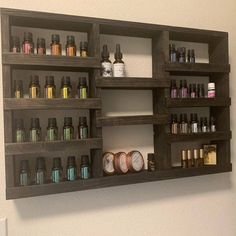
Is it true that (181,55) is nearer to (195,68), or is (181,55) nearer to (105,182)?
(195,68)

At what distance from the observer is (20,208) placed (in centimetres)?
98

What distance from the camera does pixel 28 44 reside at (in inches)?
36.7

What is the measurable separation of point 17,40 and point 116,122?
0.42 meters

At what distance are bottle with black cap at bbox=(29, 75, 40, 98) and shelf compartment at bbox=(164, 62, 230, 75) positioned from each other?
0.46 meters

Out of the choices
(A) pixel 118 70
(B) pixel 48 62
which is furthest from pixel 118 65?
(B) pixel 48 62

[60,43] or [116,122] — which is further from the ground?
[60,43]

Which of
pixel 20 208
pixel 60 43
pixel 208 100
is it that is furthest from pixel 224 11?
pixel 20 208

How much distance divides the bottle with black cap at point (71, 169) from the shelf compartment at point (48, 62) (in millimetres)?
310

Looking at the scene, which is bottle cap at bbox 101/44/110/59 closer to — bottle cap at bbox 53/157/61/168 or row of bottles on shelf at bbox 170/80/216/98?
row of bottles on shelf at bbox 170/80/216/98

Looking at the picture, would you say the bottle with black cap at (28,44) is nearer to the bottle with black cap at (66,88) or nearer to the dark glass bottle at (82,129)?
the bottle with black cap at (66,88)

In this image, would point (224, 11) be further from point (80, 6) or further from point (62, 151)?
point (62, 151)

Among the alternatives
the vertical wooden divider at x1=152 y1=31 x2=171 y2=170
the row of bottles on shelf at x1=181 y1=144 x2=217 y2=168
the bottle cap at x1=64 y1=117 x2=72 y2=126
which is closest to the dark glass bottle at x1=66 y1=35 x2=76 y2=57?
the bottle cap at x1=64 y1=117 x2=72 y2=126

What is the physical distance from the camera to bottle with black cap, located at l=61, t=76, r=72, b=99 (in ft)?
3.18

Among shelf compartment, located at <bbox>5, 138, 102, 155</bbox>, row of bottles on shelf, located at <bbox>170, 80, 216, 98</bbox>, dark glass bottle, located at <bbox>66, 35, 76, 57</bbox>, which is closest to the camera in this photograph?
shelf compartment, located at <bbox>5, 138, 102, 155</bbox>
